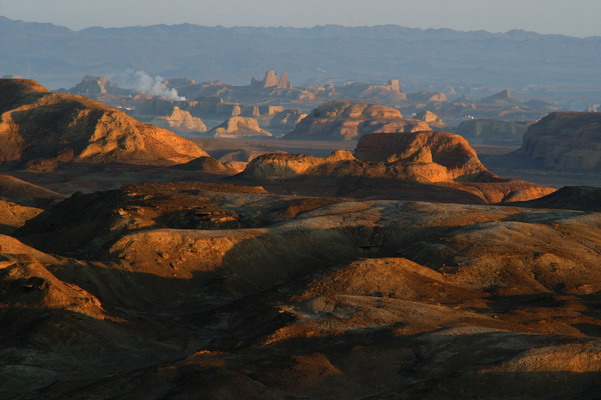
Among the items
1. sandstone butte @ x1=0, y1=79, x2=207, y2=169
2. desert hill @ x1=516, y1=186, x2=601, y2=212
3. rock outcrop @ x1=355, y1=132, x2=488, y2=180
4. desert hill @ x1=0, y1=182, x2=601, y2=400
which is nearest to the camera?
desert hill @ x1=0, y1=182, x2=601, y2=400

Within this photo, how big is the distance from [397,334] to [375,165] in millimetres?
78403

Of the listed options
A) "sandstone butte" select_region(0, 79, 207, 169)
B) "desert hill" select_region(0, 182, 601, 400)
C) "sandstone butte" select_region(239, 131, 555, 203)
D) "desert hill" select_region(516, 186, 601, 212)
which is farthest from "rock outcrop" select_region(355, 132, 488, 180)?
"desert hill" select_region(0, 182, 601, 400)

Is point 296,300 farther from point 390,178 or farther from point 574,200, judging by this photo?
point 390,178

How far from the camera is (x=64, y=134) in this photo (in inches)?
4914

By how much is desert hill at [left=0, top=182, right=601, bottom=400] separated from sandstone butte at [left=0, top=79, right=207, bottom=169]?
59.8 meters

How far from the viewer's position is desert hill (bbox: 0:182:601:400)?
1120 inches

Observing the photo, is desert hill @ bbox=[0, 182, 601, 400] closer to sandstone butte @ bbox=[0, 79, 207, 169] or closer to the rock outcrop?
sandstone butte @ bbox=[0, 79, 207, 169]

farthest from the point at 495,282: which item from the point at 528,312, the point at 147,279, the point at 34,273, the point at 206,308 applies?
the point at 34,273

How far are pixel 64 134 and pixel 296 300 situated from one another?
302 feet

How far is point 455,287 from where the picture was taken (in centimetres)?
4406

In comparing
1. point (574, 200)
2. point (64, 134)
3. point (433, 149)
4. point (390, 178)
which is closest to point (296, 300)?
point (574, 200)

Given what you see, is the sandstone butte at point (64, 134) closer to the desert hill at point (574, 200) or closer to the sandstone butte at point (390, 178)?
the sandstone butte at point (390, 178)

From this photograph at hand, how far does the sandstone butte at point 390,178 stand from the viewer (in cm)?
10344

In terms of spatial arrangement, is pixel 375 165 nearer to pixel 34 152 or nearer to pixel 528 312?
pixel 34 152
